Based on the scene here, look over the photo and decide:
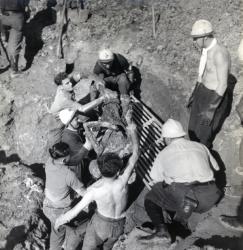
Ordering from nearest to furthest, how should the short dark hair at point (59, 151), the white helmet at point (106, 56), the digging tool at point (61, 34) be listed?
the short dark hair at point (59, 151)
the white helmet at point (106, 56)
the digging tool at point (61, 34)

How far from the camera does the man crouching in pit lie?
17.3 feet

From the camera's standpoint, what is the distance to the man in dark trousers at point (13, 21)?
852cm

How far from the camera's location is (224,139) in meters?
7.84

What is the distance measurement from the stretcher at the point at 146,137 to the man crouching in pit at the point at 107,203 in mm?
1429

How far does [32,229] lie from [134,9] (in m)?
5.70

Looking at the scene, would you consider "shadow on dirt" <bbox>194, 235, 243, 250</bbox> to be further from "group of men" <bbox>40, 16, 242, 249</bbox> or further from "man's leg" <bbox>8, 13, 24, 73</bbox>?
"man's leg" <bbox>8, 13, 24, 73</bbox>

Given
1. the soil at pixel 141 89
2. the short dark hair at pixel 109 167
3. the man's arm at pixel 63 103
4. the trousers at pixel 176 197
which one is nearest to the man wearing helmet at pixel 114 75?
the soil at pixel 141 89

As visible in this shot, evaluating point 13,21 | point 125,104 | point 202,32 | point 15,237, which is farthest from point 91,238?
point 13,21

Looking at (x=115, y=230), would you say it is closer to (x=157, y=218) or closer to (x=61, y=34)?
(x=157, y=218)

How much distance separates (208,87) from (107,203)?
8.73ft

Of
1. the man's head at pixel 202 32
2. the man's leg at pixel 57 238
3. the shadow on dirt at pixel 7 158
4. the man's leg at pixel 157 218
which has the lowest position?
the shadow on dirt at pixel 7 158

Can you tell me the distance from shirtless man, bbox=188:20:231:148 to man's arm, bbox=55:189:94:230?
2.66m

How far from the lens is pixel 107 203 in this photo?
544 cm

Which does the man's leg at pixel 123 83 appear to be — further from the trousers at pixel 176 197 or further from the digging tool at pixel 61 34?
the trousers at pixel 176 197
